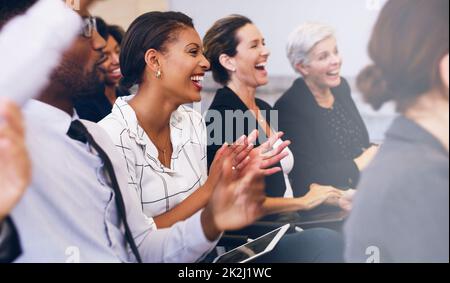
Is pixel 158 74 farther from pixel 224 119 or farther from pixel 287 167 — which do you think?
pixel 287 167

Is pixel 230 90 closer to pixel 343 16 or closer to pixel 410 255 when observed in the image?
pixel 343 16

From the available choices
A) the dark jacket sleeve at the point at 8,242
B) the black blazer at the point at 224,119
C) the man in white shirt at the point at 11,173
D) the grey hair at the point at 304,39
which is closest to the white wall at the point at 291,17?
the grey hair at the point at 304,39

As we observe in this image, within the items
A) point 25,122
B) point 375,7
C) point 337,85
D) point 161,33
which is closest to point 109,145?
point 25,122

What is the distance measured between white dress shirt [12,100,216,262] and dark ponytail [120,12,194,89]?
30cm

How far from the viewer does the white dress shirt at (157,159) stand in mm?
2459

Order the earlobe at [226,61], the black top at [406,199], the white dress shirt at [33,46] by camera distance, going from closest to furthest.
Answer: the black top at [406,199] < the white dress shirt at [33,46] < the earlobe at [226,61]

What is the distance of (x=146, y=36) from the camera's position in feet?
8.23

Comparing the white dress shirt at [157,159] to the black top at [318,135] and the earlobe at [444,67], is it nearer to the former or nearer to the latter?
the black top at [318,135]

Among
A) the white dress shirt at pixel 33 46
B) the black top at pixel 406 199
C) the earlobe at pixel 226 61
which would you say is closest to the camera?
the black top at pixel 406 199

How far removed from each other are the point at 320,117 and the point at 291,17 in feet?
1.24

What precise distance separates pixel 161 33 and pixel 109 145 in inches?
17.5

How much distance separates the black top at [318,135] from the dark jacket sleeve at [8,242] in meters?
0.99

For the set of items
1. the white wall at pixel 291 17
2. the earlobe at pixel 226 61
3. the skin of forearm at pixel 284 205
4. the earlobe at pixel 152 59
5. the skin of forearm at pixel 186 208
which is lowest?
the skin of forearm at pixel 284 205

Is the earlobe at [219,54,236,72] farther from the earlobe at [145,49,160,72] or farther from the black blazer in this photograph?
the earlobe at [145,49,160,72]
